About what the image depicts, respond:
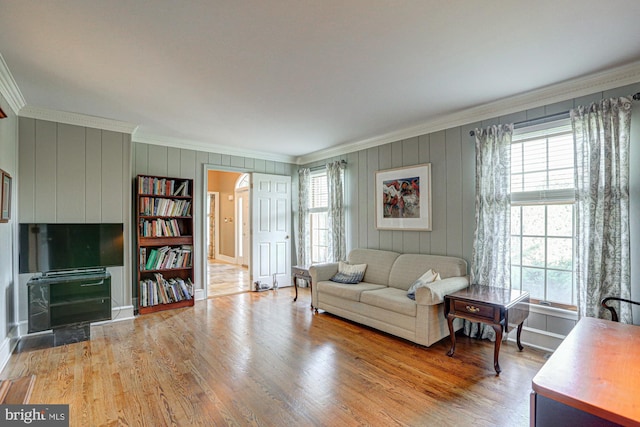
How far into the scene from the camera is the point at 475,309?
275 cm

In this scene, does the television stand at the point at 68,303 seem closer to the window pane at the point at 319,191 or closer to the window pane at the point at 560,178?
the window pane at the point at 319,191

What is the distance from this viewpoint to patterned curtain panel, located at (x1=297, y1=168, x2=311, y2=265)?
580cm

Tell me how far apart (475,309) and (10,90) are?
4646 mm

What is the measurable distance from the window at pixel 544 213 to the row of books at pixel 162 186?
14.1 ft

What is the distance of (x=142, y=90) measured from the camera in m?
2.91

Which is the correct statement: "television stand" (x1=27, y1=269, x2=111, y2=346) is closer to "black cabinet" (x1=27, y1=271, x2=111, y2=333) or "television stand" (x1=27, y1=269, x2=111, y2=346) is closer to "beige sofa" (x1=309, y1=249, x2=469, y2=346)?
"black cabinet" (x1=27, y1=271, x2=111, y2=333)

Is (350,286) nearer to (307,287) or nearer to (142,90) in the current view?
(307,287)

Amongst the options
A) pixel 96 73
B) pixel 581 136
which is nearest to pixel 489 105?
pixel 581 136

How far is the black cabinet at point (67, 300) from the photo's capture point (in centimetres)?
310

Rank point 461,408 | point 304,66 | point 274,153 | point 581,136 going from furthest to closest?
point 274,153, point 581,136, point 304,66, point 461,408

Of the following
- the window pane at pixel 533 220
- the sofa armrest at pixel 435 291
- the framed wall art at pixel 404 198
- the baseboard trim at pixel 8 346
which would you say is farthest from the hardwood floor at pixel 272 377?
the framed wall art at pixel 404 198

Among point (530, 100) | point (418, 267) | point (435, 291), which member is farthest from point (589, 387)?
point (530, 100)

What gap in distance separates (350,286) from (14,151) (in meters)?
3.96

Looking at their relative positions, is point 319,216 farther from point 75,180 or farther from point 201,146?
point 75,180
